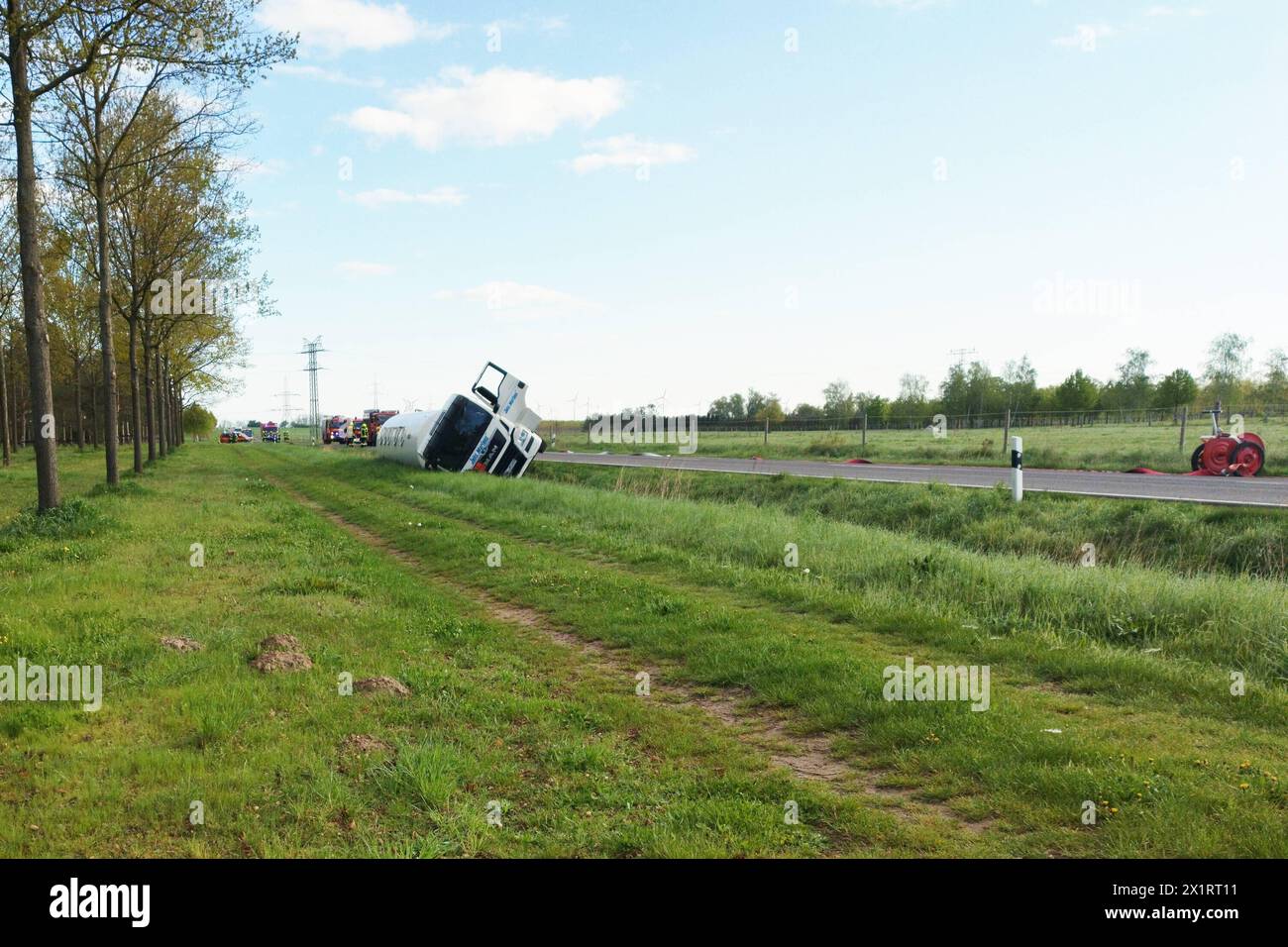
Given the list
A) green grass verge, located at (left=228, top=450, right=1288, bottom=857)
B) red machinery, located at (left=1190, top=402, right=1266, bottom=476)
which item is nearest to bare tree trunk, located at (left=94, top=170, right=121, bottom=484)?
green grass verge, located at (left=228, top=450, right=1288, bottom=857)

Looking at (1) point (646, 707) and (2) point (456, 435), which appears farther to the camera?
(2) point (456, 435)

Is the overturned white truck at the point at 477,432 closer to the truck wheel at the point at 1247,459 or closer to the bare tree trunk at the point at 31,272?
the bare tree trunk at the point at 31,272

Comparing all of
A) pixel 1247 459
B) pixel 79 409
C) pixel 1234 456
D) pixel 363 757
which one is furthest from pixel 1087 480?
pixel 79 409

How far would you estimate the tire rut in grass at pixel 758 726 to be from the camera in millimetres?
4743

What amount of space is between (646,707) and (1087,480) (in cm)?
1966

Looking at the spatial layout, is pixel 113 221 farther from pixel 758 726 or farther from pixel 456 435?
pixel 758 726

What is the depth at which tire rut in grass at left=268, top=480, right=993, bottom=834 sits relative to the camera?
4743 mm

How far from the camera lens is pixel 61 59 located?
661 inches

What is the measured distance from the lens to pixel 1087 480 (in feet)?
72.2

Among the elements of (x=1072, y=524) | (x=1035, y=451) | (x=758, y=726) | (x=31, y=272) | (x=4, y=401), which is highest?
(x=31, y=272)

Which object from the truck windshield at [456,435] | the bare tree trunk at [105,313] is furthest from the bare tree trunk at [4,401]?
the truck windshield at [456,435]

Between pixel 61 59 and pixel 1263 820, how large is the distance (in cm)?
2202

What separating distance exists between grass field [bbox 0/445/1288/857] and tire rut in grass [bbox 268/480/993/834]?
0.03 m

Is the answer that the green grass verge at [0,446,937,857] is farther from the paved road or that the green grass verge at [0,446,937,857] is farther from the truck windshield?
the truck windshield
